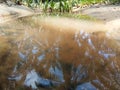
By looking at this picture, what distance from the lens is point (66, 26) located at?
6.79m

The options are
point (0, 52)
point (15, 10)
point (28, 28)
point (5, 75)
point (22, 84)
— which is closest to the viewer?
point (22, 84)

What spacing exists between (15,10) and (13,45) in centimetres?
520

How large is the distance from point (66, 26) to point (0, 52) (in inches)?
112

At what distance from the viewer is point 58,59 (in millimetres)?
4016

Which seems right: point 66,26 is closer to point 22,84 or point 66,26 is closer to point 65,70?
point 65,70

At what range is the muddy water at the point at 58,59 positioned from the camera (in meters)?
3.13

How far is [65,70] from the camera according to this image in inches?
139

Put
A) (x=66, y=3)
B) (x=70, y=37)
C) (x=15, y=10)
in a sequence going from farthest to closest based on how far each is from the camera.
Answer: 1. (x=66, y=3)
2. (x=15, y=10)
3. (x=70, y=37)

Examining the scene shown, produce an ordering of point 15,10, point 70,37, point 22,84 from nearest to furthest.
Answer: point 22,84 < point 70,37 < point 15,10

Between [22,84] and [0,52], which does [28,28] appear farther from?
[22,84]

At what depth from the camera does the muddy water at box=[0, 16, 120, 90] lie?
3.13m

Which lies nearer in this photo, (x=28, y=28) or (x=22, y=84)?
(x=22, y=84)

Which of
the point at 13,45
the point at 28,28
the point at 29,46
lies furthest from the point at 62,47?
the point at 28,28

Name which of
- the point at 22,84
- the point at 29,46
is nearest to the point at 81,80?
the point at 22,84
